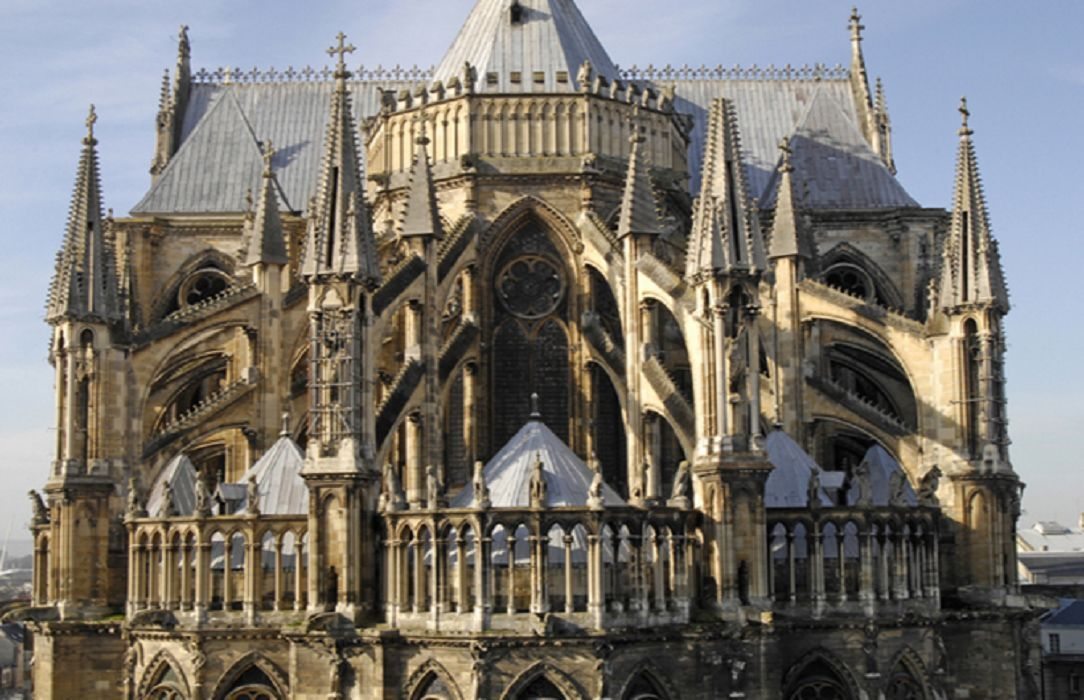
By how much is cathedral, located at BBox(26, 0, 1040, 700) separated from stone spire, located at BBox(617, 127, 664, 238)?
109 millimetres

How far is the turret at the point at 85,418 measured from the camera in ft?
131

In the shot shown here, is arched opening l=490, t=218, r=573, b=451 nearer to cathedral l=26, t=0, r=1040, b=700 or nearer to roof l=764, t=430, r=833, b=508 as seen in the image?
cathedral l=26, t=0, r=1040, b=700

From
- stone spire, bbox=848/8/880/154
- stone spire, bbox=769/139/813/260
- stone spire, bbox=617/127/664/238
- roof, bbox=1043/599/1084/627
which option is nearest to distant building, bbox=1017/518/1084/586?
roof, bbox=1043/599/1084/627

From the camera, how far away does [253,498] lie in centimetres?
3659

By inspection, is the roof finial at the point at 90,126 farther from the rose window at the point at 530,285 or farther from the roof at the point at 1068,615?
the roof at the point at 1068,615

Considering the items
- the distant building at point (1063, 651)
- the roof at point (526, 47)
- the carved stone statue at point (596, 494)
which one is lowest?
the distant building at point (1063, 651)

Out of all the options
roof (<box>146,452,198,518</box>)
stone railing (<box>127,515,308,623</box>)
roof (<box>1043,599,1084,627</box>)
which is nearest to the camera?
stone railing (<box>127,515,308,623</box>)

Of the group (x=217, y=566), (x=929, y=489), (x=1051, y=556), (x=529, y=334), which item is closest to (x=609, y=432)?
(x=529, y=334)

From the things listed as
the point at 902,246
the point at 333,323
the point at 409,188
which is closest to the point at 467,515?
the point at 333,323

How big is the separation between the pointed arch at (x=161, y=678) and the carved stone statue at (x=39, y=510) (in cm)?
836

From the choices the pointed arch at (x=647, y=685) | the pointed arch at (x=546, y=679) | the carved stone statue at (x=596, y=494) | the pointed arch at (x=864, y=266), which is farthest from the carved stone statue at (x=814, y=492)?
the pointed arch at (x=864, y=266)

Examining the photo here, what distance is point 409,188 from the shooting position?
41812 mm

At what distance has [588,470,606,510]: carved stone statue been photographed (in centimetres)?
3362

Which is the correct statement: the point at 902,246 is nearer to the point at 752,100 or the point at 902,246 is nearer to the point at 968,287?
the point at 752,100
